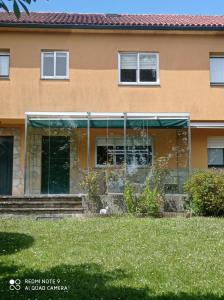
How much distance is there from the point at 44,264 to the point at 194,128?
14894 mm

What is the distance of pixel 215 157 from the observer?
24344 millimetres

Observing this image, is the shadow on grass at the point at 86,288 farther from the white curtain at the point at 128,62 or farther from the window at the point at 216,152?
the window at the point at 216,152

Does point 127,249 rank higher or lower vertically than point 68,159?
lower

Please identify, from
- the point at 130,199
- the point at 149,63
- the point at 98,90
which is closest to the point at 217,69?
the point at 149,63

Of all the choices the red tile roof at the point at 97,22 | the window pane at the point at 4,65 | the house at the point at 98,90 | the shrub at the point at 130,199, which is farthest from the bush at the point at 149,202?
the window pane at the point at 4,65

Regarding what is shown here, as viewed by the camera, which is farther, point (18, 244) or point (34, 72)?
point (34, 72)

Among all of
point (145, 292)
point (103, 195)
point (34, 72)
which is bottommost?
point (145, 292)

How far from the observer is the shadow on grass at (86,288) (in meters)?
7.37

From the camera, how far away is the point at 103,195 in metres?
19.5

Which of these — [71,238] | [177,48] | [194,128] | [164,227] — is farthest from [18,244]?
[177,48]

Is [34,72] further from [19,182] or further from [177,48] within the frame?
[177,48]

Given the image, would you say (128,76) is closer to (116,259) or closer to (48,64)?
(48,64)

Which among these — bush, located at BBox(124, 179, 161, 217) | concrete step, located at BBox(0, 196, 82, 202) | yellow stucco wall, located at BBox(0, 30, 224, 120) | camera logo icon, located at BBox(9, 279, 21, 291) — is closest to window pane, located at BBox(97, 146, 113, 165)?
yellow stucco wall, located at BBox(0, 30, 224, 120)

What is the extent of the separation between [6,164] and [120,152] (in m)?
5.70
